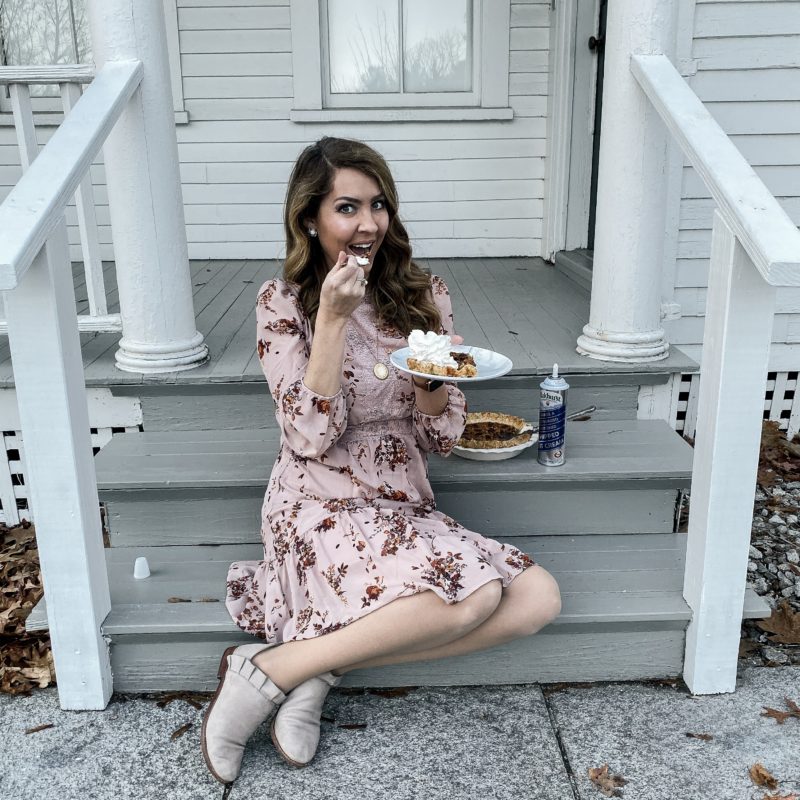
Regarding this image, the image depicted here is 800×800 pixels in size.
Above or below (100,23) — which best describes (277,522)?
below

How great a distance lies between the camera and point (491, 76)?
4781 millimetres

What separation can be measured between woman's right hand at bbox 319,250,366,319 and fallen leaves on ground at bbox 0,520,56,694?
52.4 inches

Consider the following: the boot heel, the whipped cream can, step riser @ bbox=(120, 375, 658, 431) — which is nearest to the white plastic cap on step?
the boot heel

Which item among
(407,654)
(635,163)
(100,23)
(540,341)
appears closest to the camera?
(407,654)

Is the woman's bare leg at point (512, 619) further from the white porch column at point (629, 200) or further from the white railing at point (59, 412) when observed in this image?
the white porch column at point (629, 200)

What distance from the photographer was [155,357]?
285 centimetres

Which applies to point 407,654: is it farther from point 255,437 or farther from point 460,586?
point 255,437

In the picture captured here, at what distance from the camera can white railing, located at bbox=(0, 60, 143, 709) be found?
1.88 m

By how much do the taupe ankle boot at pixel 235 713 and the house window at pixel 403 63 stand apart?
12.1 feet

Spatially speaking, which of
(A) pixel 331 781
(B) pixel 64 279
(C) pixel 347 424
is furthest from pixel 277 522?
(B) pixel 64 279

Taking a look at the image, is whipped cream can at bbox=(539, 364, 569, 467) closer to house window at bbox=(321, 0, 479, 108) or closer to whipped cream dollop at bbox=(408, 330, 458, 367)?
whipped cream dollop at bbox=(408, 330, 458, 367)

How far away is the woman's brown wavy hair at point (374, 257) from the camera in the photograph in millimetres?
2051

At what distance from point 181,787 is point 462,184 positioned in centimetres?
389

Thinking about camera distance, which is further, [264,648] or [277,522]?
[277,522]
